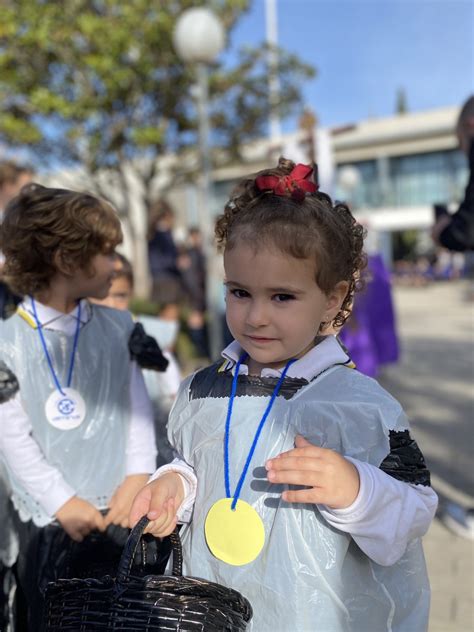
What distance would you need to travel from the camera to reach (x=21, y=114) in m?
10.2

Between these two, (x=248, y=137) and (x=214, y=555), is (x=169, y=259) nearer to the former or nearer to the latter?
(x=248, y=137)

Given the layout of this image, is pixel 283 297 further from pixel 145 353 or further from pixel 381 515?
pixel 145 353

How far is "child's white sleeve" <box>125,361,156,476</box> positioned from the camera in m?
2.10

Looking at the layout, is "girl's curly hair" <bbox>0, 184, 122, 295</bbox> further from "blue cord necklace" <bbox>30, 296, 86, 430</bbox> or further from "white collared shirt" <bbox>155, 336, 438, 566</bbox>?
"white collared shirt" <bbox>155, 336, 438, 566</bbox>

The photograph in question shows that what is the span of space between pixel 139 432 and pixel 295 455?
40.4 inches

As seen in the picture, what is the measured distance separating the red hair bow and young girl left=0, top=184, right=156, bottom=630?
0.82 m

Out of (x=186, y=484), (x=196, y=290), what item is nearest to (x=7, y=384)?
(x=186, y=484)

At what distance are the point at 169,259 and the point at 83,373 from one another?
21.5ft

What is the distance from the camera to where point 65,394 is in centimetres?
202

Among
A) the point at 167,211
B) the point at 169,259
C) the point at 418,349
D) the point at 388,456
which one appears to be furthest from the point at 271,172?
the point at 418,349

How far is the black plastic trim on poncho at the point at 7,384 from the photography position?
192 centimetres

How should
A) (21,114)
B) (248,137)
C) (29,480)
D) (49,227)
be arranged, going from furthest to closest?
(248,137), (21,114), (49,227), (29,480)

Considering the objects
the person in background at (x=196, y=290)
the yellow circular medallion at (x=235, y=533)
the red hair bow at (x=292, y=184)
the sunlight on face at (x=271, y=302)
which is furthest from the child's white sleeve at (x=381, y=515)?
the person in background at (x=196, y=290)

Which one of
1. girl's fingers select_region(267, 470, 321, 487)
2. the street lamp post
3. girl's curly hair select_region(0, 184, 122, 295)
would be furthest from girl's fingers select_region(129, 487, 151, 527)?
the street lamp post
